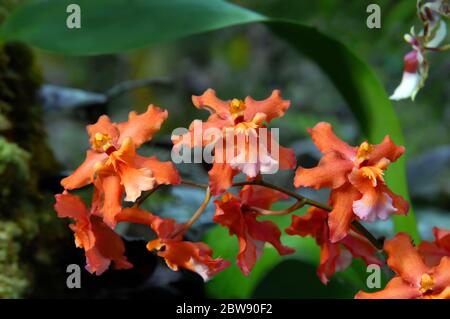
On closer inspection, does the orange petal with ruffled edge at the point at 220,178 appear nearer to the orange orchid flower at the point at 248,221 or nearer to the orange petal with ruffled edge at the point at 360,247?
the orange orchid flower at the point at 248,221

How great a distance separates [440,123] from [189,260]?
221 cm

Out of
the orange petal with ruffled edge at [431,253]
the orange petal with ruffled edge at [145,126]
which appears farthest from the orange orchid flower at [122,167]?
the orange petal with ruffled edge at [431,253]

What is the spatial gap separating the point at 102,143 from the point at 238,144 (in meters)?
0.15

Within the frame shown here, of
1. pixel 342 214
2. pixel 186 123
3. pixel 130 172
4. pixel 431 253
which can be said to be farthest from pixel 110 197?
pixel 186 123

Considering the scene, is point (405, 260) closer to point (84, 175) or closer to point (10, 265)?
point (84, 175)

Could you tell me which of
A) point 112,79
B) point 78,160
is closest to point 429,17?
point 78,160

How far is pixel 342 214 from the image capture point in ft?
2.28

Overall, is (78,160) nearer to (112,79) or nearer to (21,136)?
(21,136)

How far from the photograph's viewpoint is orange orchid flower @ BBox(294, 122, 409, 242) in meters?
0.68

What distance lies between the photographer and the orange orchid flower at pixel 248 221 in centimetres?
73

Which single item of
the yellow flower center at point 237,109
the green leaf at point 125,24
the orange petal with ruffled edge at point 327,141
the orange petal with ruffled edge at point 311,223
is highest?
the green leaf at point 125,24

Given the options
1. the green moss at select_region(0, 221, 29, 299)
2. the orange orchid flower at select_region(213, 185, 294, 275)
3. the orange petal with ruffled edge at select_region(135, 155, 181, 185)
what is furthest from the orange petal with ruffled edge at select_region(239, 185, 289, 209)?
the green moss at select_region(0, 221, 29, 299)

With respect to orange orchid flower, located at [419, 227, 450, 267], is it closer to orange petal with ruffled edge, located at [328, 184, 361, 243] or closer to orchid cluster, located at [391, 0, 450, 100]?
orange petal with ruffled edge, located at [328, 184, 361, 243]

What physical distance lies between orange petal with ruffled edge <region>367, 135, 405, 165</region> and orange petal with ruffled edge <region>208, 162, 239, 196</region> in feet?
0.51
